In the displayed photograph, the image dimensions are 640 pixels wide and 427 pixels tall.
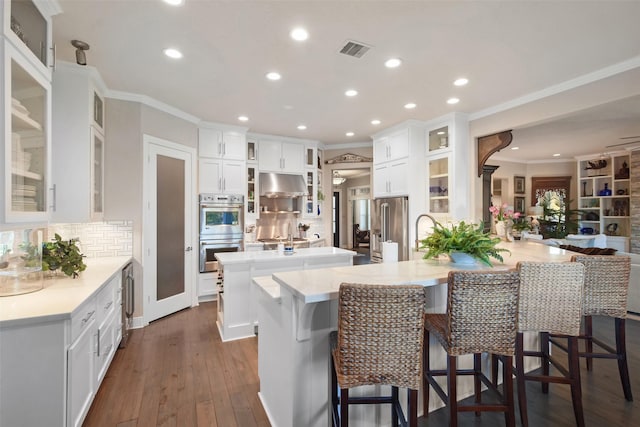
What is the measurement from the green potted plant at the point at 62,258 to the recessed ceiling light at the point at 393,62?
3190 mm

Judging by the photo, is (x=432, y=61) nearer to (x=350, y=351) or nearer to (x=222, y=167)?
(x=350, y=351)

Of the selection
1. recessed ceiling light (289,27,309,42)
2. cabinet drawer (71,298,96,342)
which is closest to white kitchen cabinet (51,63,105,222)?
cabinet drawer (71,298,96,342)

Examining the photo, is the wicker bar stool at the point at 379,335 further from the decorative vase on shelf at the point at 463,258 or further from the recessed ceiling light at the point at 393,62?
the recessed ceiling light at the point at 393,62

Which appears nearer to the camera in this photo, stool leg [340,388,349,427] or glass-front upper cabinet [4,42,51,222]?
stool leg [340,388,349,427]

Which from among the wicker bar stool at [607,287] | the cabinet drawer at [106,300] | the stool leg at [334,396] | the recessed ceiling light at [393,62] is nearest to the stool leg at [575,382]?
the wicker bar stool at [607,287]

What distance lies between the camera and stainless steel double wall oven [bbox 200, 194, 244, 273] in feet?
15.1

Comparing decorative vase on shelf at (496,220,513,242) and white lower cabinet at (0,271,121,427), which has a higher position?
decorative vase on shelf at (496,220,513,242)

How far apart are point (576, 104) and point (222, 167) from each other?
4687 mm

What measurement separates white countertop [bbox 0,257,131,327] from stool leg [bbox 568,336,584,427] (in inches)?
119

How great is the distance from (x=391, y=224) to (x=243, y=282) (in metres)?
2.78

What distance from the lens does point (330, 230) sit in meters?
6.32

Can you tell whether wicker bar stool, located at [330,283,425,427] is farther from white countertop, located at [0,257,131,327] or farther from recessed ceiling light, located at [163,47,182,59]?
recessed ceiling light, located at [163,47,182,59]

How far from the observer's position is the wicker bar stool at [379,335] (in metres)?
1.31

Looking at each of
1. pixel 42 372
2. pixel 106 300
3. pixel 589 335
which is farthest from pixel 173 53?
pixel 589 335
